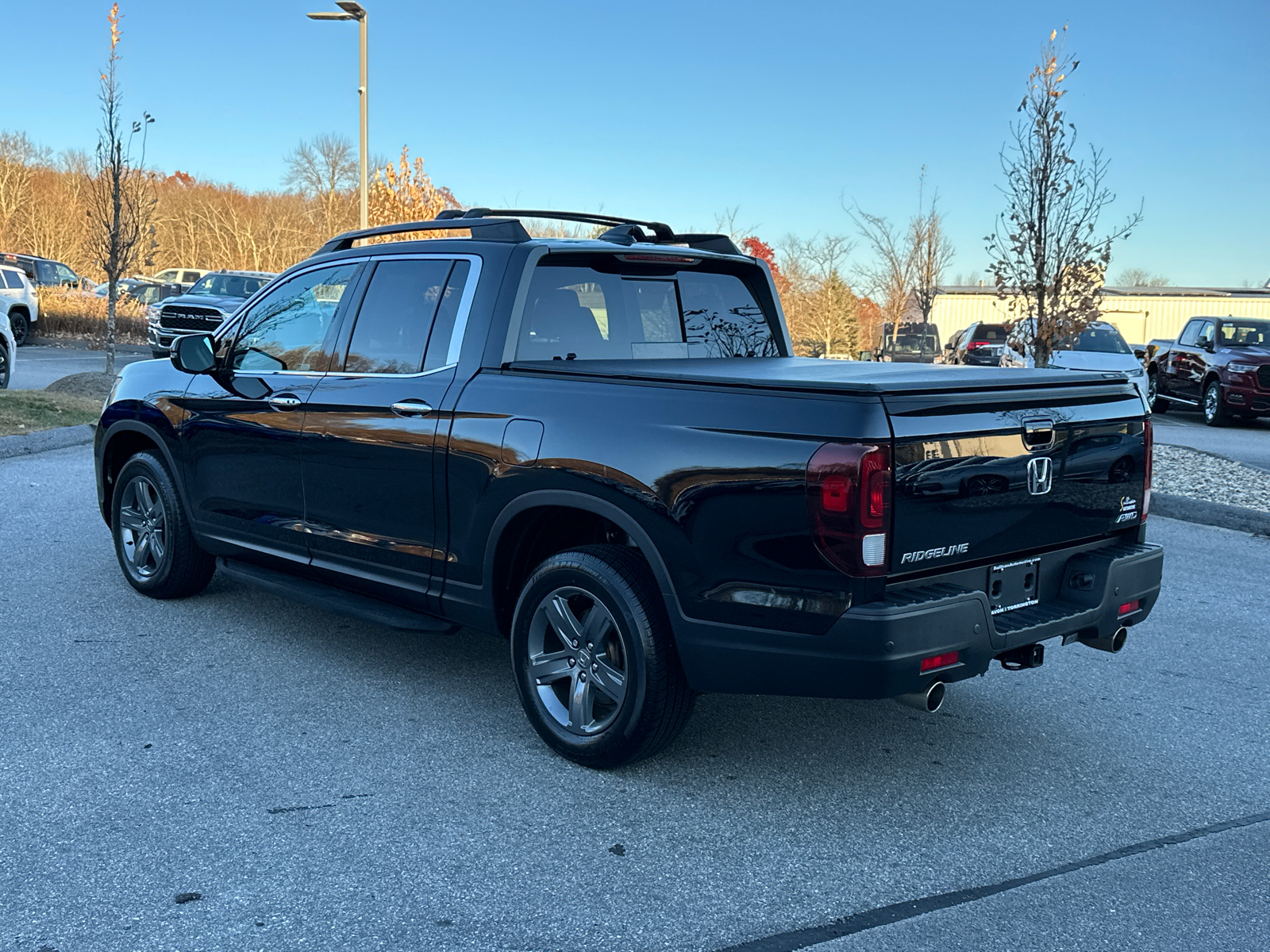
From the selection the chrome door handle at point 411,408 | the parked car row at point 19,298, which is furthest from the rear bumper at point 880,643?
the parked car row at point 19,298

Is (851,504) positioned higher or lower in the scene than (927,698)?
higher

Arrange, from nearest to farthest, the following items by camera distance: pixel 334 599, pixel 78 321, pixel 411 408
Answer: pixel 411 408 → pixel 334 599 → pixel 78 321

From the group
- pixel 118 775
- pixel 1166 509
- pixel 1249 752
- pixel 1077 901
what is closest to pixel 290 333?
pixel 118 775

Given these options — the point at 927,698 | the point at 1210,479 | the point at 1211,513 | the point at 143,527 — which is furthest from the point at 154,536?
the point at 1210,479

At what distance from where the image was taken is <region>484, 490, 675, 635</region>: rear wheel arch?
409 centimetres

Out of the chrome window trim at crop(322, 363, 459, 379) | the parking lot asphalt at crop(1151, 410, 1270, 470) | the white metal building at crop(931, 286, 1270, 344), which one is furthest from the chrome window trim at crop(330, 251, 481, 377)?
the white metal building at crop(931, 286, 1270, 344)

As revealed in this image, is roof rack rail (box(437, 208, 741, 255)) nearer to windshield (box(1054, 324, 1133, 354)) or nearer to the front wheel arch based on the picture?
the front wheel arch

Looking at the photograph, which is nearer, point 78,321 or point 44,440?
point 44,440

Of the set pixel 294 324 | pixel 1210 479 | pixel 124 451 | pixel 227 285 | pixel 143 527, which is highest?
pixel 227 285

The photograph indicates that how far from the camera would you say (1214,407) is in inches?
796

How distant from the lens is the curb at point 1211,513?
9469mm

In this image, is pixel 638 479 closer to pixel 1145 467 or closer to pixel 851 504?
pixel 851 504

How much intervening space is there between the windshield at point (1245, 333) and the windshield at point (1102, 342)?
259 centimetres

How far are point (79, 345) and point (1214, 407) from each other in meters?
25.9
